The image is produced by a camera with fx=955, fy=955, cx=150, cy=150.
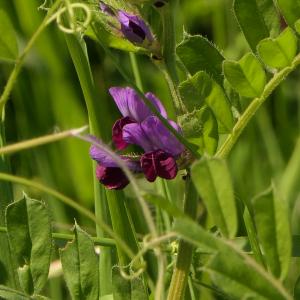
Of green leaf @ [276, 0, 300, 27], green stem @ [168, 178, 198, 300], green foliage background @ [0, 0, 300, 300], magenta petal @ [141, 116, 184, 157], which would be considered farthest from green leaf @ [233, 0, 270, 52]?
green foliage background @ [0, 0, 300, 300]

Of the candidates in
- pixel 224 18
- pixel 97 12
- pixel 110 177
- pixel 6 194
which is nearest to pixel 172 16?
pixel 97 12

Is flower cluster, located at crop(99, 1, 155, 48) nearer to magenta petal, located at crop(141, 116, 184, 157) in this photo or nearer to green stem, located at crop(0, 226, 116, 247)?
magenta petal, located at crop(141, 116, 184, 157)

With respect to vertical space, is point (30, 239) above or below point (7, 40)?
below

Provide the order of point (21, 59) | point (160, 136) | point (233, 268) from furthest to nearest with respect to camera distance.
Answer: point (160, 136)
point (21, 59)
point (233, 268)

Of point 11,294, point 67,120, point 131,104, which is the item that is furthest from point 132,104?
point 67,120

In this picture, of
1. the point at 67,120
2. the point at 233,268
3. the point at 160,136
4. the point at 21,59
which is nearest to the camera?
the point at 233,268

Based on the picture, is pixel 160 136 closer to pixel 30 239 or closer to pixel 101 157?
pixel 101 157

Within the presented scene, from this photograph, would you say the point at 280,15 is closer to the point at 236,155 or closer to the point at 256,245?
the point at 256,245

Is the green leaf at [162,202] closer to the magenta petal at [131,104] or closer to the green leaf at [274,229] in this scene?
the green leaf at [274,229]
